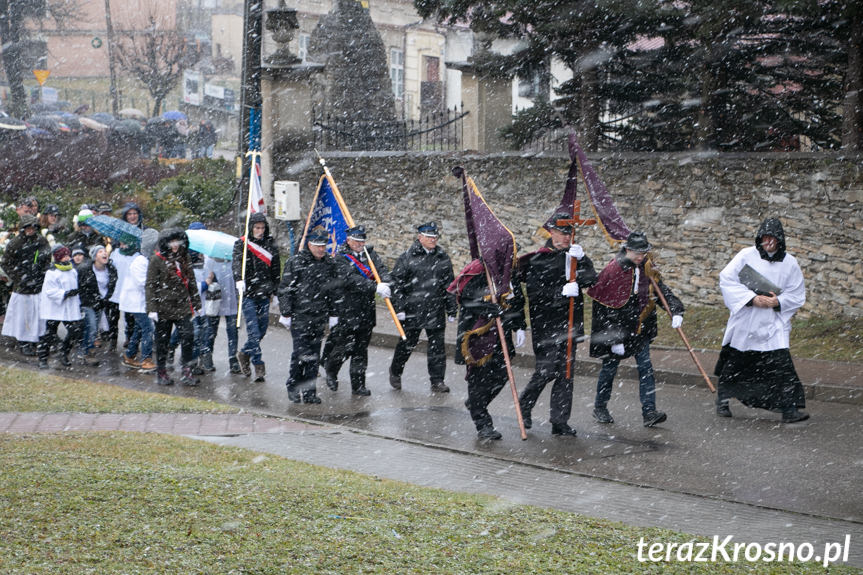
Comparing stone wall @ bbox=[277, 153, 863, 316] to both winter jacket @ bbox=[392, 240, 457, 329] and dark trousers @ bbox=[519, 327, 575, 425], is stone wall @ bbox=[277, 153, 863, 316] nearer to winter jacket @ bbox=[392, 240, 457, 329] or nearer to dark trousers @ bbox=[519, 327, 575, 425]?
winter jacket @ bbox=[392, 240, 457, 329]

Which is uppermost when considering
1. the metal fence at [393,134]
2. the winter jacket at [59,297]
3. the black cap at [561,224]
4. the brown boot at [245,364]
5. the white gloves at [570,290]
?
the metal fence at [393,134]

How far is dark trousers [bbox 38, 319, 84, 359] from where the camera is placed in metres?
12.8

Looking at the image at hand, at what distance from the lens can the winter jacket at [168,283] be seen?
1158 centimetres

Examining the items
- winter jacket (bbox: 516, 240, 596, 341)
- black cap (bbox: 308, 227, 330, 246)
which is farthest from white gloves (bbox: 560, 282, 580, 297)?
black cap (bbox: 308, 227, 330, 246)

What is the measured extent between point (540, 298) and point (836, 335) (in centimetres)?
558

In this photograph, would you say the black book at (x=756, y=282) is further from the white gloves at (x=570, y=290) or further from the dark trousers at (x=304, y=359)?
the dark trousers at (x=304, y=359)

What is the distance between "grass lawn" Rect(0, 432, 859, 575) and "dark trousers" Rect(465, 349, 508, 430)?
1927mm

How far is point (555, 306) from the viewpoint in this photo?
9523 mm

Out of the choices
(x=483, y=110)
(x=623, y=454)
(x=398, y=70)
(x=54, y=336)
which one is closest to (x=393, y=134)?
(x=483, y=110)

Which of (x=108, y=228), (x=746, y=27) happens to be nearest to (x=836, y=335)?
(x=746, y=27)

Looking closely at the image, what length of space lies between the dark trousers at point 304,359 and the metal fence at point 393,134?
357 inches

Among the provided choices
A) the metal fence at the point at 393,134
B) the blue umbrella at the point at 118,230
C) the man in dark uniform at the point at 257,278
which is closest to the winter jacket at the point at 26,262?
the blue umbrella at the point at 118,230

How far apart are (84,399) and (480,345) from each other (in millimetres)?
3935

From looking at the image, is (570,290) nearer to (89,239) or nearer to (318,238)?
(318,238)
